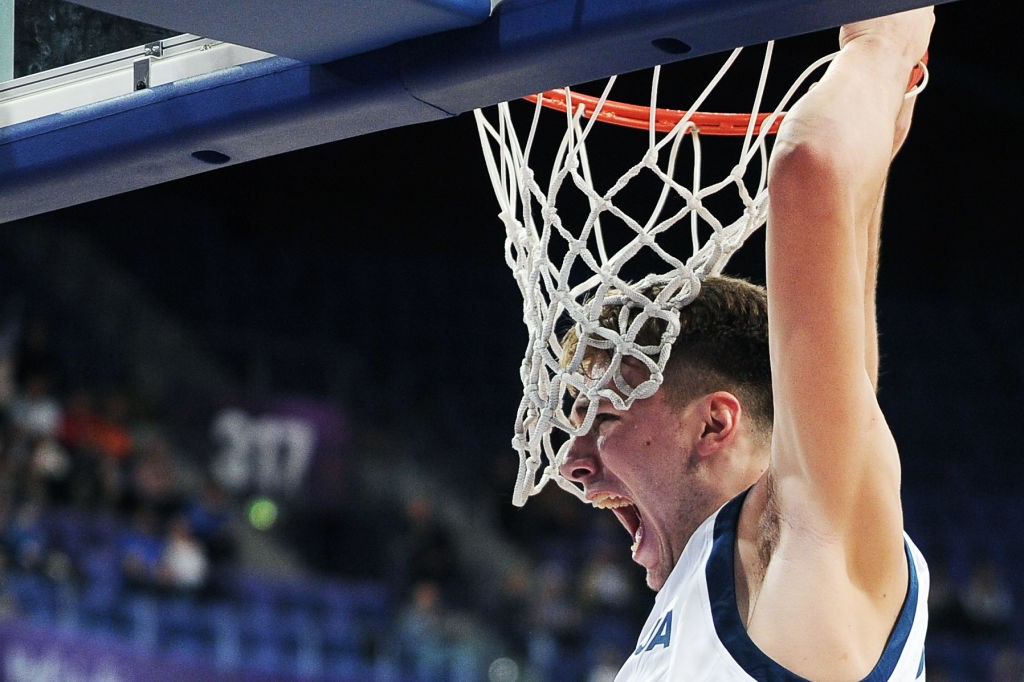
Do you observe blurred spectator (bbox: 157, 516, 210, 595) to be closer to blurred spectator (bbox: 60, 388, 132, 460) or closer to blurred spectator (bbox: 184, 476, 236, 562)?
blurred spectator (bbox: 184, 476, 236, 562)

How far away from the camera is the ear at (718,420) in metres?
1.77

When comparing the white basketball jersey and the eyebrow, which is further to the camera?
the eyebrow

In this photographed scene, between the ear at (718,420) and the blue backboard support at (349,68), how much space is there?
1.60ft

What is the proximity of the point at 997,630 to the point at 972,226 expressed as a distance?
4271 millimetres

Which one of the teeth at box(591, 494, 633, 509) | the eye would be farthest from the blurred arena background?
the eye

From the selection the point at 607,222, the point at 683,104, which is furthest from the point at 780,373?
the point at 607,222

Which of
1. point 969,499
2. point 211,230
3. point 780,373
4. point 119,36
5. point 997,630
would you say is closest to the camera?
point 780,373

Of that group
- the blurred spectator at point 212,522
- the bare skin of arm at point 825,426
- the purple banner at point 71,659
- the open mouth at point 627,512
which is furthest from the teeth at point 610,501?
the blurred spectator at point 212,522

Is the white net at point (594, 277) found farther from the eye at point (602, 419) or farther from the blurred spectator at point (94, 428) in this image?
the blurred spectator at point (94, 428)

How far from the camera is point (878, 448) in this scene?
5.08ft

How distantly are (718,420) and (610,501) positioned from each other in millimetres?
279

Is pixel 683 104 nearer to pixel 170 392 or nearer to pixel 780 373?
pixel 780 373

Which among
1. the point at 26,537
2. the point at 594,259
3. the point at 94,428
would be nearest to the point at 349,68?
the point at 594,259

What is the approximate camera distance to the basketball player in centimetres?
145
